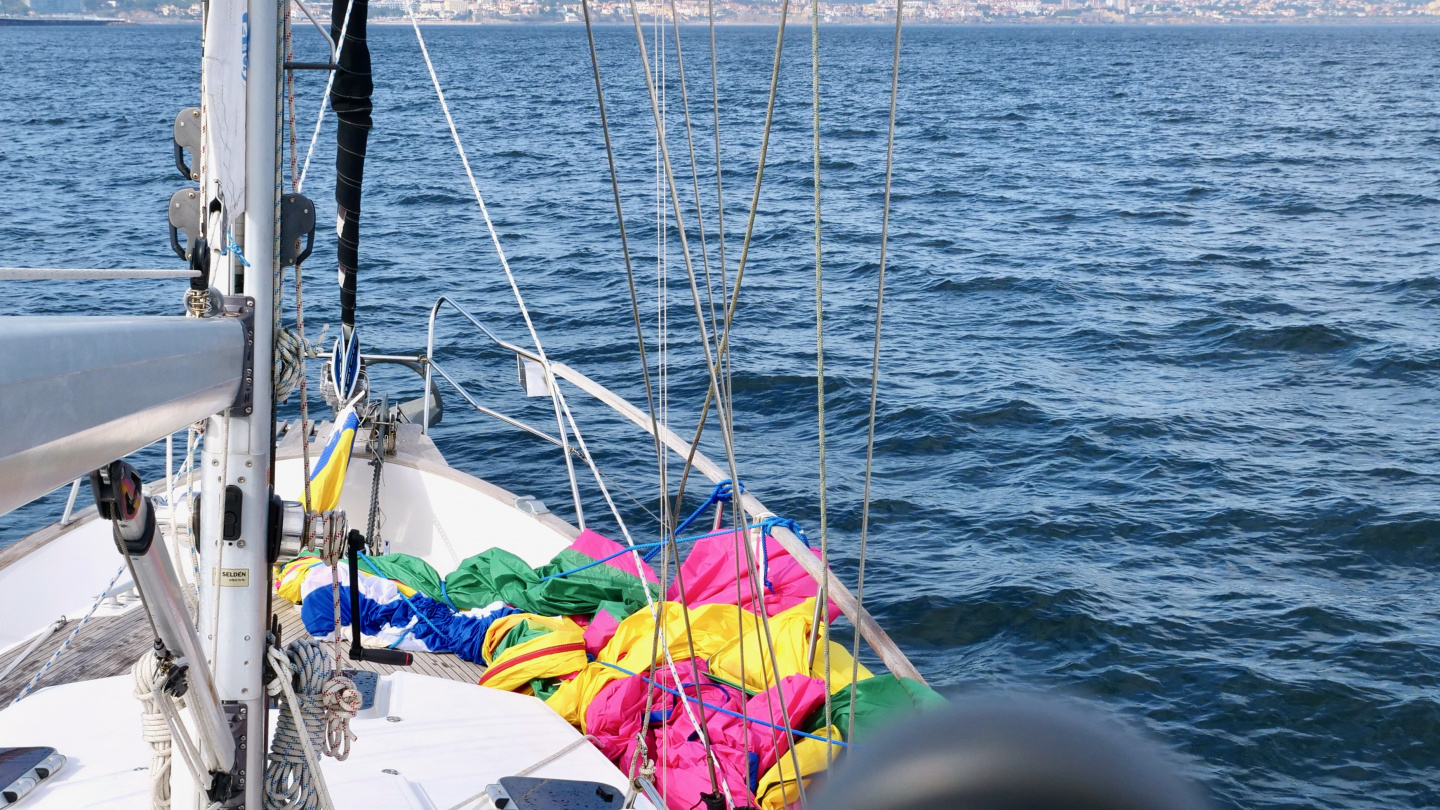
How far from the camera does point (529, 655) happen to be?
4.82m

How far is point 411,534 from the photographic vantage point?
22.2 feet

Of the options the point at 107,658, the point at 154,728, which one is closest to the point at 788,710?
the point at 154,728

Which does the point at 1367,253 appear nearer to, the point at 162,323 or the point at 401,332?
the point at 401,332

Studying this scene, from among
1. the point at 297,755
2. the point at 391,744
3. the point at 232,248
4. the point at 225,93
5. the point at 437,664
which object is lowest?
the point at 437,664

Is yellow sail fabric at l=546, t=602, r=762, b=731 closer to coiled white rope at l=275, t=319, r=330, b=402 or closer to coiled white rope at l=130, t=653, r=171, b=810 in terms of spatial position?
coiled white rope at l=130, t=653, r=171, b=810

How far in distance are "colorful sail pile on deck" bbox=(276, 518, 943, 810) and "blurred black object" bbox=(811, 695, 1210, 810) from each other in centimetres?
277

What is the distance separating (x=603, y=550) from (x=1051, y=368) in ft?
28.7

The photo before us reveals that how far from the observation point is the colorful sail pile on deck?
14.1 feet

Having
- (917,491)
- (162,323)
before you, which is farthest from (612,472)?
(162,323)

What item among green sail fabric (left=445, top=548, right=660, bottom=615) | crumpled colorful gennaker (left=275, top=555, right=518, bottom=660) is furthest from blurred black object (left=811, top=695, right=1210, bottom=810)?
green sail fabric (left=445, top=548, right=660, bottom=615)

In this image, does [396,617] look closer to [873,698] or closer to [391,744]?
[391,744]

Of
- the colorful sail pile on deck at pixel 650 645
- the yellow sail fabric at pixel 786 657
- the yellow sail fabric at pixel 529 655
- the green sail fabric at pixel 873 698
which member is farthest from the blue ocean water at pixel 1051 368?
the yellow sail fabric at pixel 529 655

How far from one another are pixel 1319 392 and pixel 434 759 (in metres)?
11.4

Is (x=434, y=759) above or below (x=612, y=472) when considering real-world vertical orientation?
above
